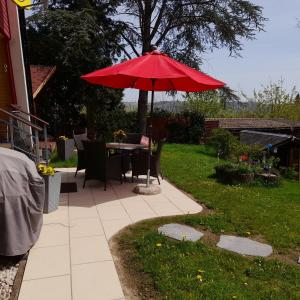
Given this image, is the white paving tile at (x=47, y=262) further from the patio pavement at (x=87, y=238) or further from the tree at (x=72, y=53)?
the tree at (x=72, y=53)

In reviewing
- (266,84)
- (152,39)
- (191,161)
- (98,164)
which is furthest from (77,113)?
(266,84)

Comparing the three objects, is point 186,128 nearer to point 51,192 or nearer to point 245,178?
point 245,178

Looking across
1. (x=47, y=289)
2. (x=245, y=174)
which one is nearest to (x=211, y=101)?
(x=245, y=174)

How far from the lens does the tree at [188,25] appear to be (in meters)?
16.0

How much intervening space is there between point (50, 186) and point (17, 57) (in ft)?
17.6

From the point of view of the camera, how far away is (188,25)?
16.9m

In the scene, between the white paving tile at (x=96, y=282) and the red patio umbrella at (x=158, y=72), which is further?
the red patio umbrella at (x=158, y=72)

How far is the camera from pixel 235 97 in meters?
17.9

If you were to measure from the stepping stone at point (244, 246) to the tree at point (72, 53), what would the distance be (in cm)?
1123

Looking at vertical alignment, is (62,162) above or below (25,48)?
below

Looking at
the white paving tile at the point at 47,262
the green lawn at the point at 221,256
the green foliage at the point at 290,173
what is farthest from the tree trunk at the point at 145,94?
the white paving tile at the point at 47,262

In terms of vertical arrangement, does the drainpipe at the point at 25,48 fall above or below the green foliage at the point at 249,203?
above

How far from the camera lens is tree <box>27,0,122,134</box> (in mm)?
14070

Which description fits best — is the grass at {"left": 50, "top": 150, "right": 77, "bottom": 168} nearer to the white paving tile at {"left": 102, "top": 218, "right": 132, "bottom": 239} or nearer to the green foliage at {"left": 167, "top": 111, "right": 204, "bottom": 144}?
the white paving tile at {"left": 102, "top": 218, "right": 132, "bottom": 239}
